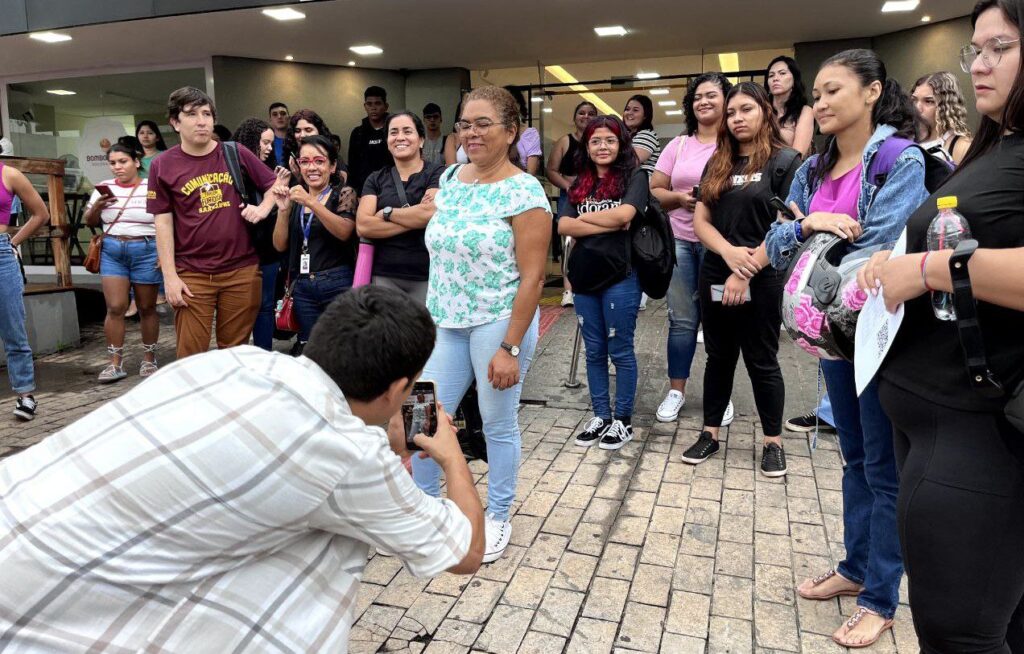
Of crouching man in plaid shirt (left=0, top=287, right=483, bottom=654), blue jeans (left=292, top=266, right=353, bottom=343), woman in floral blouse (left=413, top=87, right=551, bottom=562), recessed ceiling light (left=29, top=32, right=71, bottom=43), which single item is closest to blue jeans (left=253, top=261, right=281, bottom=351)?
blue jeans (left=292, top=266, right=353, bottom=343)

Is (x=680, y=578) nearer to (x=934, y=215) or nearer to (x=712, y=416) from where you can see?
(x=712, y=416)

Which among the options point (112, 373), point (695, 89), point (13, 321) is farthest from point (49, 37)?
point (695, 89)

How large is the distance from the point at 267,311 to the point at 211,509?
15.8 ft

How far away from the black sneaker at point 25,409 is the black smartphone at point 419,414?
4.81m

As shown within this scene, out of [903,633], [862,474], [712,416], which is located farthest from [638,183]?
[903,633]

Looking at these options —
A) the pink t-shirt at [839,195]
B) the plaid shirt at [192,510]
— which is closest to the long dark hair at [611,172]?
the pink t-shirt at [839,195]

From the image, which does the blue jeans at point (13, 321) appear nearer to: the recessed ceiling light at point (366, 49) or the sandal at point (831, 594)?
the sandal at point (831, 594)

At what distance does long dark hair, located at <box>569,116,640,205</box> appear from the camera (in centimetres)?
445

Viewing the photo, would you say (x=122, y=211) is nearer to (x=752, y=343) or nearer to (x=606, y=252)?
(x=606, y=252)

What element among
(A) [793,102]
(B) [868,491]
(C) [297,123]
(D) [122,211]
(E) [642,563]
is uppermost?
(A) [793,102]

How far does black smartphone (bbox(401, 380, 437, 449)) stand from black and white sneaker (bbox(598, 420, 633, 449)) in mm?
2727

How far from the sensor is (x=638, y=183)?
175 inches

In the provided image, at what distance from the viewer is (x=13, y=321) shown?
5375 millimetres

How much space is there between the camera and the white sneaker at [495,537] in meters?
3.18
